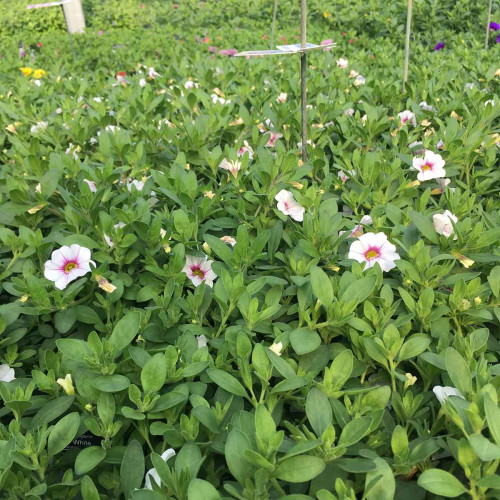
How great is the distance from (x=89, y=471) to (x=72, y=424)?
92 mm

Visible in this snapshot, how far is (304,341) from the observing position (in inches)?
40.8

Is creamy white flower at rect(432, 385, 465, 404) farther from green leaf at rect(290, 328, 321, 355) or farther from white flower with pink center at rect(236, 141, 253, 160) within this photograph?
white flower with pink center at rect(236, 141, 253, 160)

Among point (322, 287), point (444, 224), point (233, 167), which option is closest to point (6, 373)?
point (322, 287)

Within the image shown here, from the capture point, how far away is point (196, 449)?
2.87 feet

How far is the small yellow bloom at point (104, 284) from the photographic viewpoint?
1212 mm

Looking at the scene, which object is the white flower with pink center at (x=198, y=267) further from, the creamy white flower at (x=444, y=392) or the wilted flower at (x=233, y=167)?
the creamy white flower at (x=444, y=392)

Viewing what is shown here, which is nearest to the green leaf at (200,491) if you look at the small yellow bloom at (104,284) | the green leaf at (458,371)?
the green leaf at (458,371)

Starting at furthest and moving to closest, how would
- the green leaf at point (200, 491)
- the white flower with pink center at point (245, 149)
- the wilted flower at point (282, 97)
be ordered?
the wilted flower at point (282, 97), the white flower with pink center at point (245, 149), the green leaf at point (200, 491)

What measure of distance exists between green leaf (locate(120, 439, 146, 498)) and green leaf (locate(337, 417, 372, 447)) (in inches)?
13.2

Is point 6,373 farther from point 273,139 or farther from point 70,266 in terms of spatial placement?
point 273,139

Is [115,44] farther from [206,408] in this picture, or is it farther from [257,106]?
[206,408]

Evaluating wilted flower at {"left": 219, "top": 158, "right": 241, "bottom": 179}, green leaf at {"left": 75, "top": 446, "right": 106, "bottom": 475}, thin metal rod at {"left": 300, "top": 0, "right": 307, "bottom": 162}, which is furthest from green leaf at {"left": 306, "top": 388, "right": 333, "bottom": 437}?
thin metal rod at {"left": 300, "top": 0, "right": 307, "bottom": 162}

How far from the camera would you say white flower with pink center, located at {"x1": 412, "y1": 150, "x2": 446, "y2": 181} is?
1610 mm

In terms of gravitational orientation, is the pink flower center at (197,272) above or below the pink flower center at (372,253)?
below
